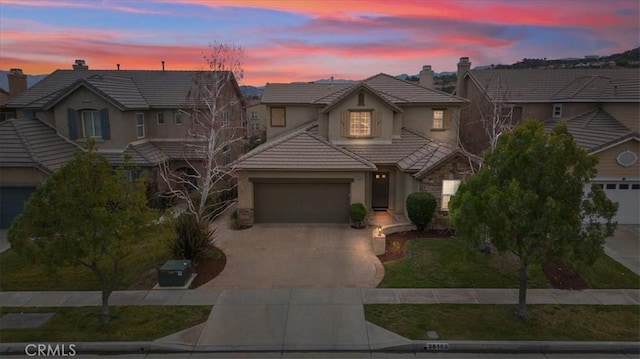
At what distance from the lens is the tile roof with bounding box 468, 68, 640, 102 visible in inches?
1054

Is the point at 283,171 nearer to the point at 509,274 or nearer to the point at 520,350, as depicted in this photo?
the point at 509,274

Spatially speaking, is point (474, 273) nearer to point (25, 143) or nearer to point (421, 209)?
point (421, 209)

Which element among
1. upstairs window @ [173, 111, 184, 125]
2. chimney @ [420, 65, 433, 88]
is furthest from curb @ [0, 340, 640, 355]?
chimney @ [420, 65, 433, 88]

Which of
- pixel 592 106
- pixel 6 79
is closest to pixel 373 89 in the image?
pixel 592 106

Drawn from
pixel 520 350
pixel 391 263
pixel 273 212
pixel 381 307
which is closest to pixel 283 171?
pixel 273 212

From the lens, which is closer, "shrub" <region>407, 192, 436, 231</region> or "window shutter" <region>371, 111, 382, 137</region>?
"shrub" <region>407, 192, 436, 231</region>

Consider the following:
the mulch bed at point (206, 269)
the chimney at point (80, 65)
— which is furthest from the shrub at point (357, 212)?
the chimney at point (80, 65)

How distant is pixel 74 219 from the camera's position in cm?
1032

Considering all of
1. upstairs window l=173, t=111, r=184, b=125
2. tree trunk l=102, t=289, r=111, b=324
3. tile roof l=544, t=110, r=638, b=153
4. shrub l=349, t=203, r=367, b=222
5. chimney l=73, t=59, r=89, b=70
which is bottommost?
tree trunk l=102, t=289, r=111, b=324

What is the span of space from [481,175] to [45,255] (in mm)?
10626

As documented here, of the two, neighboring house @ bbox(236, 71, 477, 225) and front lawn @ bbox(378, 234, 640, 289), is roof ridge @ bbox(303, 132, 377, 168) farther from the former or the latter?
front lawn @ bbox(378, 234, 640, 289)

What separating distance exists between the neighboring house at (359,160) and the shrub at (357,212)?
28.0 inches

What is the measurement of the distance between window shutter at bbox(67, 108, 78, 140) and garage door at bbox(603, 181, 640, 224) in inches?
1026

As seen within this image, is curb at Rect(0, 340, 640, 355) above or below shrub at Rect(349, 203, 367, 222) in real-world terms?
below
